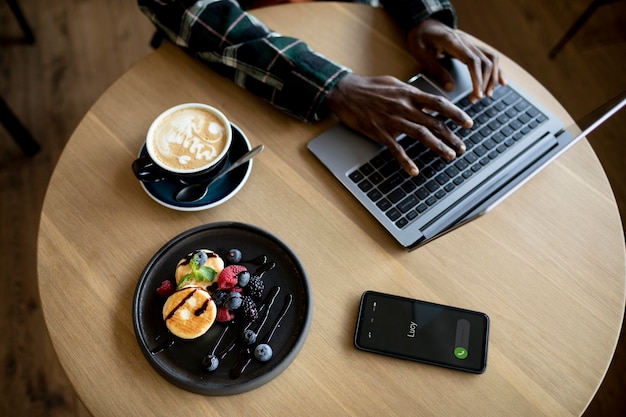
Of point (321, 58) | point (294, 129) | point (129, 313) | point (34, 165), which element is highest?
point (321, 58)

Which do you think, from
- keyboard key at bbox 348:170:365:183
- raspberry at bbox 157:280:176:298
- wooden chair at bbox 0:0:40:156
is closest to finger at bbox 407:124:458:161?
keyboard key at bbox 348:170:365:183

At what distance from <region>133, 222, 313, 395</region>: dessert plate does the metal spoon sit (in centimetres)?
6

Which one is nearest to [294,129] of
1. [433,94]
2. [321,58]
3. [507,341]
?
[321,58]

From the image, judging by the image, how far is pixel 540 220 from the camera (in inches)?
35.4

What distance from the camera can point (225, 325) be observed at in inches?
30.2

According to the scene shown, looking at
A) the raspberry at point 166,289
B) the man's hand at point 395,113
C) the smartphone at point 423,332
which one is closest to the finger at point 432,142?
the man's hand at point 395,113

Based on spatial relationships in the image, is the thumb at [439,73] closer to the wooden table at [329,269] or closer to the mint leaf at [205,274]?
the wooden table at [329,269]

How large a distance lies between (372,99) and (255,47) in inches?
9.6

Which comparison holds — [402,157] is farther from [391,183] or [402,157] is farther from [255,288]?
[255,288]

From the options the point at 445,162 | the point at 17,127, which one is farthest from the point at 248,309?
the point at 17,127

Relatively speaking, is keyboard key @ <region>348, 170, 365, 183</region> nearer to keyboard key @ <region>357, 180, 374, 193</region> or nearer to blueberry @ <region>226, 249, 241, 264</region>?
keyboard key @ <region>357, 180, 374, 193</region>

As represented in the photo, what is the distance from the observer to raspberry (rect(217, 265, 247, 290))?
775mm

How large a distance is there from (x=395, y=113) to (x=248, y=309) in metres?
0.44

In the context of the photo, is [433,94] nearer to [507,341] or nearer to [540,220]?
[540,220]
